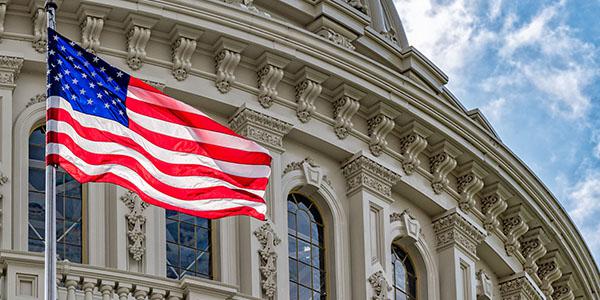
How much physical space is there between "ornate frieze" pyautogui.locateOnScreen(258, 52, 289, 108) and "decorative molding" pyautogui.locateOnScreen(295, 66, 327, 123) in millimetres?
547

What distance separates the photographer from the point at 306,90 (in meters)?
45.7

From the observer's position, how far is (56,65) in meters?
34.2

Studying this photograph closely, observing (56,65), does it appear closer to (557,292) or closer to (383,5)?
(557,292)

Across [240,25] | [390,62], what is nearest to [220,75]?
[240,25]

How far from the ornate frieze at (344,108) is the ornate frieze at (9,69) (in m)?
6.96

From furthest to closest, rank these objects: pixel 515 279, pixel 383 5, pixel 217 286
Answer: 1. pixel 383 5
2. pixel 515 279
3. pixel 217 286

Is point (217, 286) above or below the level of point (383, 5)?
below

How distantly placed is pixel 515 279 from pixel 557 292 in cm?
271

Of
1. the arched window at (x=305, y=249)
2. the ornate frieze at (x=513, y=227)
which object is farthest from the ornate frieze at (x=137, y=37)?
the ornate frieze at (x=513, y=227)

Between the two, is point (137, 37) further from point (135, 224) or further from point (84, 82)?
point (84, 82)

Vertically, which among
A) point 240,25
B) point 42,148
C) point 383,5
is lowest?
point 42,148

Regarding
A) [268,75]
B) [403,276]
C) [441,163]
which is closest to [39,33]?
[268,75]

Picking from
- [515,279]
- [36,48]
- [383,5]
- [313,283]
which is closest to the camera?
[36,48]

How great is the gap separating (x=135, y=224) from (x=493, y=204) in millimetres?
10124
